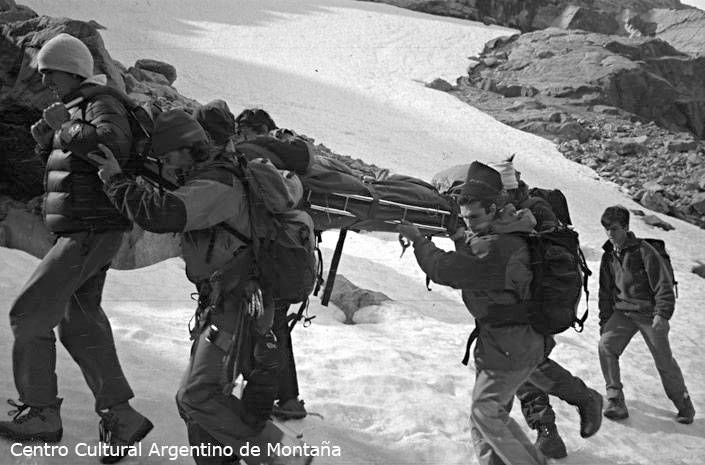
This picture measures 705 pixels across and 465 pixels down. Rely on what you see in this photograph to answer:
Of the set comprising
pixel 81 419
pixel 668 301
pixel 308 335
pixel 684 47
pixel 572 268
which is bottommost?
pixel 308 335

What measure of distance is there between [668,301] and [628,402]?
1185mm

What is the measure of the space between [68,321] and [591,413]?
392cm

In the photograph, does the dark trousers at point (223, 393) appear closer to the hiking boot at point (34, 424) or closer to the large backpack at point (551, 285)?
the hiking boot at point (34, 424)

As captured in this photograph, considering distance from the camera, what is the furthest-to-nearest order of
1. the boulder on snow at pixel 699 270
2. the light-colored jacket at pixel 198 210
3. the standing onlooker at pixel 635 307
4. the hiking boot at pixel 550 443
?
the boulder on snow at pixel 699 270, the standing onlooker at pixel 635 307, the hiking boot at pixel 550 443, the light-colored jacket at pixel 198 210

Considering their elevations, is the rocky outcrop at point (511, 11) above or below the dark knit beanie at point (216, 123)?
above

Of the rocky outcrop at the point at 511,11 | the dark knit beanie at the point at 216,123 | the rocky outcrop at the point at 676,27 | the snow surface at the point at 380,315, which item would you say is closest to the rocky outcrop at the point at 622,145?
the snow surface at the point at 380,315

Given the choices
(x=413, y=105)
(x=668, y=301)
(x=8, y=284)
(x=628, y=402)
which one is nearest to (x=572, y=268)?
(x=668, y=301)

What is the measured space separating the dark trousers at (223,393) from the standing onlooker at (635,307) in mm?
4359

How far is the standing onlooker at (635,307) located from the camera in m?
7.28

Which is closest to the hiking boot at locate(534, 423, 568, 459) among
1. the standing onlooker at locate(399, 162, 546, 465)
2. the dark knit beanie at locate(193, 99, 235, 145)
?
the standing onlooker at locate(399, 162, 546, 465)

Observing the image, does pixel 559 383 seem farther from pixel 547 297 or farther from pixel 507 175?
pixel 507 175

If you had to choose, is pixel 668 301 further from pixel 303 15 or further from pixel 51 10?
pixel 303 15

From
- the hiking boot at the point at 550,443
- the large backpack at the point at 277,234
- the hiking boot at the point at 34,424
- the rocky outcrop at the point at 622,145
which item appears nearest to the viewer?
the large backpack at the point at 277,234

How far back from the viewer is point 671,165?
22.6 meters
